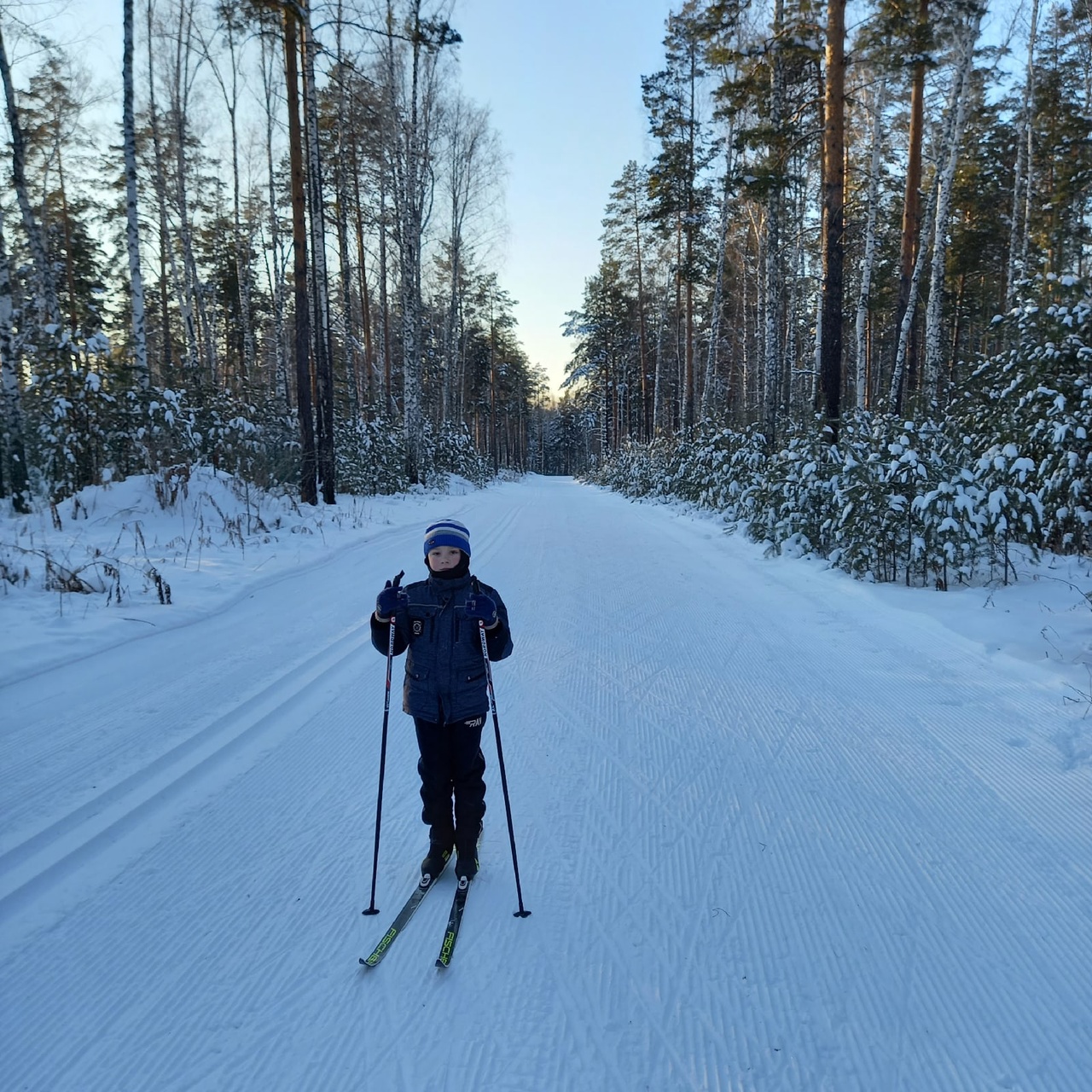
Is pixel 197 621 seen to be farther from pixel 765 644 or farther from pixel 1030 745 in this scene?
pixel 1030 745

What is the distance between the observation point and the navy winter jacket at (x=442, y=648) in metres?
2.76

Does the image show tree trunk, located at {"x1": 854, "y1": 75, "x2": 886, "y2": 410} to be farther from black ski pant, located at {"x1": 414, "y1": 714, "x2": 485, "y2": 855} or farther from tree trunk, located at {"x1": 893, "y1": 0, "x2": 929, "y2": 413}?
black ski pant, located at {"x1": 414, "y1": 714, "x2": 485, "y2": 855}

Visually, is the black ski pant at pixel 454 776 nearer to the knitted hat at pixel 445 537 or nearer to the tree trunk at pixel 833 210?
the knitted hat at pixel 445 537

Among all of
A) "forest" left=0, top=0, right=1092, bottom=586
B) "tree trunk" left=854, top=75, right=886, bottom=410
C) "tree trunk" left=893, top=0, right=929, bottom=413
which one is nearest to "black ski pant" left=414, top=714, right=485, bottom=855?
"forest" left=0, top=0, right=1092, bottom=586

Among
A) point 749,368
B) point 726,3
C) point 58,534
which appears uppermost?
point 726,3

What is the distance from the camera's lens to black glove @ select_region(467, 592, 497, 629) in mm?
2715

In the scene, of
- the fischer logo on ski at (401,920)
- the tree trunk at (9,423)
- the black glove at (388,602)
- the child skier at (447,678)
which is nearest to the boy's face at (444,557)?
the child skier at (447,678)

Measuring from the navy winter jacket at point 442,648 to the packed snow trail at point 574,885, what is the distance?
71 cm

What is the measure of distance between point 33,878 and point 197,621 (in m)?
3.74

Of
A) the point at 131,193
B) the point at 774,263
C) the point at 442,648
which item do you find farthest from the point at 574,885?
the point at 774,263

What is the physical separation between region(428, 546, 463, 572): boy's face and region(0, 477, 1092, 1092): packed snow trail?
50.3 inches

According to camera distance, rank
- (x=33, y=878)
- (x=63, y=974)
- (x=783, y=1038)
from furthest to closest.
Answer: (x=33, y=878), (x=63, y=974), (x=783, y=1038)

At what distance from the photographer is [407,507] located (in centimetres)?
1678

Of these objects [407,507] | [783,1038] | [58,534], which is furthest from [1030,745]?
[407,507]
